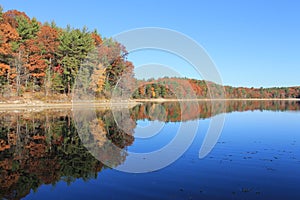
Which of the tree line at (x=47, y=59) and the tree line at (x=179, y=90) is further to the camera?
the tree line at (x=179, y=90)

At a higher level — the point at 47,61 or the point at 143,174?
the point at 47,61

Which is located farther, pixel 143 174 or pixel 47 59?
pixel 47 59

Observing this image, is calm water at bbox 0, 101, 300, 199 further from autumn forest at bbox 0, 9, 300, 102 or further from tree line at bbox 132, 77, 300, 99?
tree line at bbox 132, 77, 300, 99

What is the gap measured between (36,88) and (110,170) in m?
50.1

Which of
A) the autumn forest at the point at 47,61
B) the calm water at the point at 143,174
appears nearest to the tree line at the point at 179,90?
the autumn forest at the point at 47,61

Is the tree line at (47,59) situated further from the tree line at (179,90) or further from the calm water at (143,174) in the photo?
the calm water at (143,174)

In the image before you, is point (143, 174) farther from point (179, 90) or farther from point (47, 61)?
point (179, 90)

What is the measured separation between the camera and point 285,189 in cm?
809

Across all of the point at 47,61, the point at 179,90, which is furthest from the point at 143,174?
the point at 179,90

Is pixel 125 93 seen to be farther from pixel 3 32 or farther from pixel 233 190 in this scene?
pixel 233 190

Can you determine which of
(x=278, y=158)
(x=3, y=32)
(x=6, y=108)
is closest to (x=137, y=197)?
(x=278, y=158)

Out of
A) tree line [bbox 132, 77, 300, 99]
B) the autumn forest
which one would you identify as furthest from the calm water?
tree line [bbox 132, 77, 300, 99]

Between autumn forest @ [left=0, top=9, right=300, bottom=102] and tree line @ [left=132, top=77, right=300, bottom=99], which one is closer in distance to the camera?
autumn forest @ [left=0, top=9, right=300, bottom=102]

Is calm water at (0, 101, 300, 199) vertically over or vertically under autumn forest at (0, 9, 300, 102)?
under
